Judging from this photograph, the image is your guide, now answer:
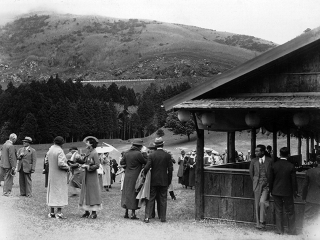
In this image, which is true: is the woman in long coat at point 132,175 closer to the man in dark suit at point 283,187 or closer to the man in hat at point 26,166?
the man in dark suit at point 283,187

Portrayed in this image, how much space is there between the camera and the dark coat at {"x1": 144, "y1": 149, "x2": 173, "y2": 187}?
428 inches

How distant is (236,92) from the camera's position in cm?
1120

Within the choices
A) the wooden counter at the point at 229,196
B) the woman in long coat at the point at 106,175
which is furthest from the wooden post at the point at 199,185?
the woman in long coat at the point at 106,175

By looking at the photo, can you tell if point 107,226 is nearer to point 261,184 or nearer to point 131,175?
point 131,175

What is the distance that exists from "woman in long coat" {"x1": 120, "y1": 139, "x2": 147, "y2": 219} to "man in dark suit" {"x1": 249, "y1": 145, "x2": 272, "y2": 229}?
2.77 m

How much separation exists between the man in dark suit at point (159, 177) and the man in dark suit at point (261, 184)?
2095 mm

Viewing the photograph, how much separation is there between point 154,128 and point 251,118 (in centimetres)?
7916

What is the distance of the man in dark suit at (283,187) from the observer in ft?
31.3

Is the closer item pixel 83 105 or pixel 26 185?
pixel 26 185

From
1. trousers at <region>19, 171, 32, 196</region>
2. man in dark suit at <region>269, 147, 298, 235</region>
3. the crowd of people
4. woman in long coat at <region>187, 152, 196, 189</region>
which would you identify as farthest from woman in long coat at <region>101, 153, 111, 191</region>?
man in dark suit at <region>269, 147, 298, 235</region>

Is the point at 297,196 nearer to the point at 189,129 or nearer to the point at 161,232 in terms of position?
the point at 161,232

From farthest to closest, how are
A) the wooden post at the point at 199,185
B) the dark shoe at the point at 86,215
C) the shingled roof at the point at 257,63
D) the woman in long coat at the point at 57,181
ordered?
the wooden post at the point at 199,185 → the dark shoe at the point at 86,215 → the woman in long coat at the point at 57,181 → the shingled roof at the point at 257,63

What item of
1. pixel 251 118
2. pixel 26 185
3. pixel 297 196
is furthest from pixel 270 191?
pixel 26 185

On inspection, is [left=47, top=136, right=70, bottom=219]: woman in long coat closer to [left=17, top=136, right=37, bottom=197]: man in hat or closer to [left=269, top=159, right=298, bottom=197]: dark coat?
[left=17, top=136, right=37, bottom=197]: man in hat
